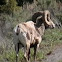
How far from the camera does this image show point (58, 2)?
98.0 feet

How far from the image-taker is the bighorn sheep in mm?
11188

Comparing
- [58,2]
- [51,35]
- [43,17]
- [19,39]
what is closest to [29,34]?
[19,39]

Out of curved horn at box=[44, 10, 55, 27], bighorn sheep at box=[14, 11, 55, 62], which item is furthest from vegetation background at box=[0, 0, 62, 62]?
curved horn at box=[44, 10, 55, 27]

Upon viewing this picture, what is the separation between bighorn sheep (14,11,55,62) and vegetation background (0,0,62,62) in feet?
3.28

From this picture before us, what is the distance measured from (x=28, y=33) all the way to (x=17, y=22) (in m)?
9.32

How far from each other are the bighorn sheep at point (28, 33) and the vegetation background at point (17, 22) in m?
1.00

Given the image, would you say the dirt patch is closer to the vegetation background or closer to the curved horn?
the vegetation background

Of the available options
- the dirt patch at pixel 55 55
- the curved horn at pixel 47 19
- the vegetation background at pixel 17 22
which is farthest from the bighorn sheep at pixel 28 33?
the dirt patch at pixel 55 55

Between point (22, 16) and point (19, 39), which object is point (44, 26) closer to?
point (19, 39)

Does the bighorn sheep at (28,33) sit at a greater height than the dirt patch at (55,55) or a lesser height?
greater

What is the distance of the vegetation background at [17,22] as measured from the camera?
13680mm

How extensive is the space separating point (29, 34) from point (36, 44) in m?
0.83

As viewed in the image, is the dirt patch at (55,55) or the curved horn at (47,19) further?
the dirt patch at (55,55)

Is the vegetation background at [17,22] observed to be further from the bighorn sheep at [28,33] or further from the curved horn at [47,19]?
the curved horn at [47,19]
